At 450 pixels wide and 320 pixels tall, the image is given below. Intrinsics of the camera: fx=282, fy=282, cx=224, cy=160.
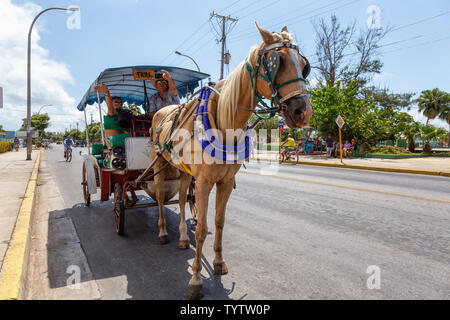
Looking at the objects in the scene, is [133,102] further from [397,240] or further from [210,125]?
[397,240]

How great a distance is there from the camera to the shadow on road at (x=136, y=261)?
2.66 metres

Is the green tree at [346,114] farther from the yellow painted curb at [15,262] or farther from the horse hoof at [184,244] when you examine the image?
the yellow painted curb at [15,262]

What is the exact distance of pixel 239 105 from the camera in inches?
97.0

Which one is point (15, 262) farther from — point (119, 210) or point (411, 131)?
point (411, 131)

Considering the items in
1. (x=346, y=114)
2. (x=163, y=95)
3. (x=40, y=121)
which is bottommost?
(x=163, y=95)

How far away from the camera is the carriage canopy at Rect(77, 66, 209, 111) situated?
192 inches

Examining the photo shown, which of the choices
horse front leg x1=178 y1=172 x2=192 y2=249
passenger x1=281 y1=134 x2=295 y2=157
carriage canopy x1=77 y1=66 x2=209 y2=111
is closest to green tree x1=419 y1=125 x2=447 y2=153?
passenger x1=281 y1=134 x2=295 y2=157

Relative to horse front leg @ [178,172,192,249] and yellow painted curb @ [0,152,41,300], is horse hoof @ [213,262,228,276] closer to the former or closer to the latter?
horse front leg @ [178,172,192,249]

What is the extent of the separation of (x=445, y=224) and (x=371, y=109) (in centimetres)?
2110

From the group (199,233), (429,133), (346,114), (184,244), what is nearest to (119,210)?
(184,244)

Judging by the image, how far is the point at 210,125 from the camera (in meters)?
2.61

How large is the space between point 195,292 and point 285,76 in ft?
6.53
